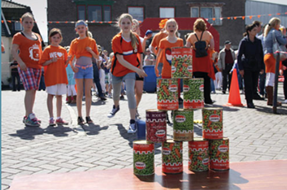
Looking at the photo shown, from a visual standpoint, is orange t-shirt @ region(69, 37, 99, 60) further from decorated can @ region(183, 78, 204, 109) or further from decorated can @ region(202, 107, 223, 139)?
decorated can @ region(202, 107, 223, 139)

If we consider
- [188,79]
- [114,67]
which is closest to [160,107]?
[188,79]

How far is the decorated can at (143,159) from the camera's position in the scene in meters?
3.48

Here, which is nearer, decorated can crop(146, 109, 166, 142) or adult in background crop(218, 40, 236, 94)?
decorated can crop(146, 109, 166, 142)

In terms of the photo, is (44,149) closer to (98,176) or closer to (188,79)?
(98,176)

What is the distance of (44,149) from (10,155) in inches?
18.8

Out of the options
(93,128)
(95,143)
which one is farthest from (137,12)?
(95,143)

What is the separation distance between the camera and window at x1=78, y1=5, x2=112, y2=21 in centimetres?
2933

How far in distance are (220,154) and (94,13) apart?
27346 mm

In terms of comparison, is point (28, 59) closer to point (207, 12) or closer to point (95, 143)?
point (95, 143)

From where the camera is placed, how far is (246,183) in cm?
318

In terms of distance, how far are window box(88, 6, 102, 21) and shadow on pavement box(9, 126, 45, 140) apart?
23720 mm

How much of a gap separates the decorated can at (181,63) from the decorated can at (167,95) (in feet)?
0.39

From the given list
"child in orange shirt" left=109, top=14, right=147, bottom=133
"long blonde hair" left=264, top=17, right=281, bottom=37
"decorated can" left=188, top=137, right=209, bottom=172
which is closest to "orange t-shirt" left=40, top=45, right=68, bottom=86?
"child in orange shirt" left=109, top=14, right=147, bottom=133

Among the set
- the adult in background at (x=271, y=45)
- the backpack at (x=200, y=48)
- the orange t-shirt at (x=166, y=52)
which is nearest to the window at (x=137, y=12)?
the adult in background at (x=271, y=45)
